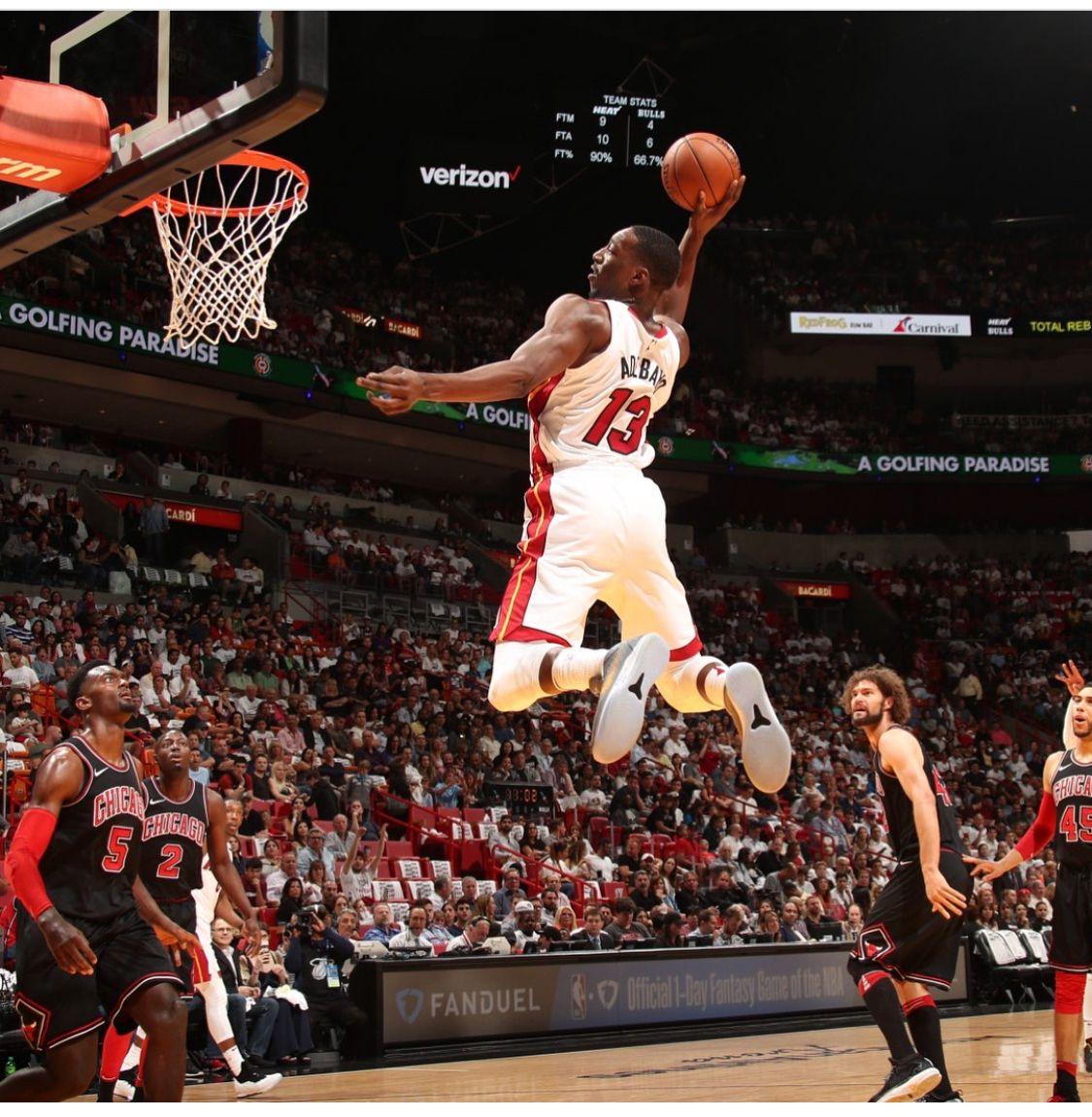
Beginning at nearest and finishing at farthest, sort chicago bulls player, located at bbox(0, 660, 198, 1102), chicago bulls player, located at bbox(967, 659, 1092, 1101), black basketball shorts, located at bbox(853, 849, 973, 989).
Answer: chicago bulls player, located at bbox(0, 660, 198, 1102) → black basketball shorts, located at bbox(853, 849, 973, 989) → chicago bulls player, located at bbox(967, 659, 1092, 1101)

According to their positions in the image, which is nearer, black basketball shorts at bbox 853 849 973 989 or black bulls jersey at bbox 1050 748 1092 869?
black basketball shorts at bbox 853 849 973 989

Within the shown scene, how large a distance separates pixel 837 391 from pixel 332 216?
39.4 ft

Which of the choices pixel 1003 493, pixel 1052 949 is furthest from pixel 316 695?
pixel 1003 493

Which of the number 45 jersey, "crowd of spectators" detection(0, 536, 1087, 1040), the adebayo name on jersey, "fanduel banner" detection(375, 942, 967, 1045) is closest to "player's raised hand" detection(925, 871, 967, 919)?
the number 45 jersey

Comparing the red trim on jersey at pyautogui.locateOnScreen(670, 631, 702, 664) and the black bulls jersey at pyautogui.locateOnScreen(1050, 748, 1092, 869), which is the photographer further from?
the red trim on jersey at pyautogui.locateOnScreen(670, 631, 702, 664)

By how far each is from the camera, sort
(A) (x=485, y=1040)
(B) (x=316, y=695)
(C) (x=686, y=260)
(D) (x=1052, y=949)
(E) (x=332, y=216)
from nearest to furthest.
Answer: (C) (x=686, y=260)
(D) (x=1052, y=949)
(A) (x=485, y=1040)
(B) (x=316, y=695)
(E) (x=332, y=216)

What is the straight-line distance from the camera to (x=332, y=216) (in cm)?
2891

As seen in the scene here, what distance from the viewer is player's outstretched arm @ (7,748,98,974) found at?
5066 millimetres

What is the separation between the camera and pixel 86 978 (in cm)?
530

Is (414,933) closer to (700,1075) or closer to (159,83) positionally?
(700,1075)

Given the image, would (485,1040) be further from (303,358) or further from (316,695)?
(303,358)

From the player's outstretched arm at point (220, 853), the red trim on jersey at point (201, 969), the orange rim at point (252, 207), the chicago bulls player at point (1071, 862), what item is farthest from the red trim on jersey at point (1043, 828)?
→ the orange rim at point (252, 207)

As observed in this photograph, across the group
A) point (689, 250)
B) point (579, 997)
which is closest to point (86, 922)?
point (689, 250)

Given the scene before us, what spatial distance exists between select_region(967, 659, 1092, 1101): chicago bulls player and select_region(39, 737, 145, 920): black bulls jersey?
149 inches
